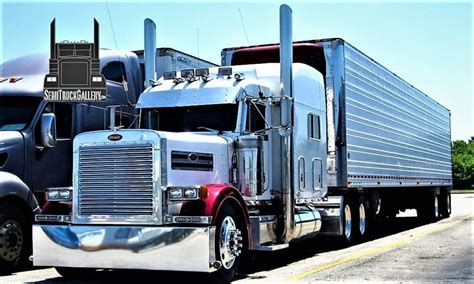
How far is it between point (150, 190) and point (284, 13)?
4.02m

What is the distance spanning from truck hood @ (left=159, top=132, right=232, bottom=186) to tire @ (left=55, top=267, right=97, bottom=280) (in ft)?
6.96

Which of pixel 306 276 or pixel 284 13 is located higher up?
pixel 284 13

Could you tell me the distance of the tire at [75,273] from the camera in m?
8.95

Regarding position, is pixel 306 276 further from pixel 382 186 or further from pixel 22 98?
pixel 382 186

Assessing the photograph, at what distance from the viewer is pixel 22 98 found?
10.9 meters

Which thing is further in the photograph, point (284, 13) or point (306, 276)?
point (284, 13)

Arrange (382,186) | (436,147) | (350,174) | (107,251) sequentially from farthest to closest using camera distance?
1. (436,147)
2. (382,186)
3. (350,174)
4. (107,251)

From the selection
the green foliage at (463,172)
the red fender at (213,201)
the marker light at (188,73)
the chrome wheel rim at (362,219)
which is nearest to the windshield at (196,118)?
the marker light at (188,73)

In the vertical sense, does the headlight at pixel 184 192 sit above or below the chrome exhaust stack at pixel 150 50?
below

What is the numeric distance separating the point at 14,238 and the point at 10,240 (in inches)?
3.2

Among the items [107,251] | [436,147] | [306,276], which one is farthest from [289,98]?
[436,147]

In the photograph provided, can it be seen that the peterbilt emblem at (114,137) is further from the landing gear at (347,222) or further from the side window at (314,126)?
the landing gear at (347,222)

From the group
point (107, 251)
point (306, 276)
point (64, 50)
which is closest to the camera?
point (107, 251)

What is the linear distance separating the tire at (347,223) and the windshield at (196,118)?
4708 millimetres
